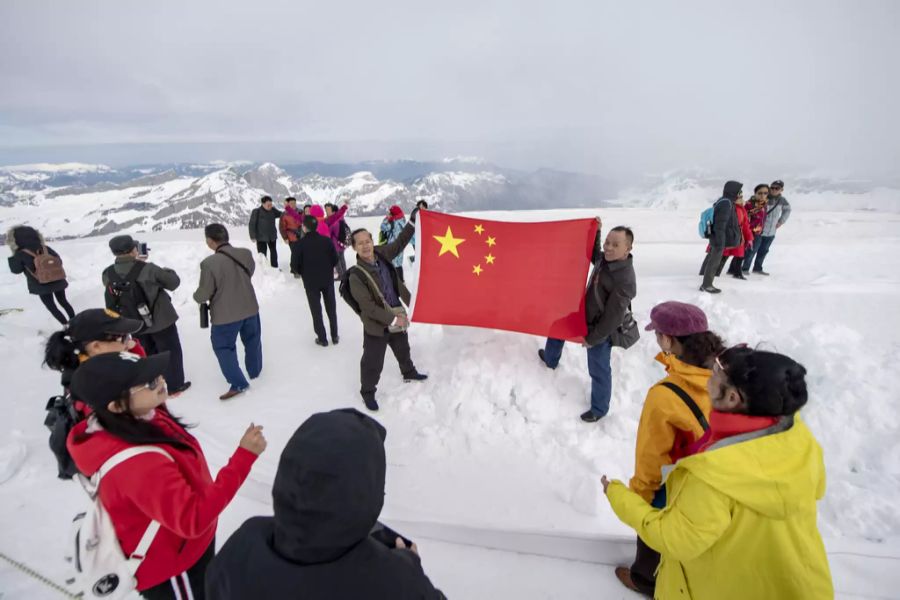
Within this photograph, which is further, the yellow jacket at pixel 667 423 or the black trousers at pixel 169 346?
the black trousers at pixel 169 346

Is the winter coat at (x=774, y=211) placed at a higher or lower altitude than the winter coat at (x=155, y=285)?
higher

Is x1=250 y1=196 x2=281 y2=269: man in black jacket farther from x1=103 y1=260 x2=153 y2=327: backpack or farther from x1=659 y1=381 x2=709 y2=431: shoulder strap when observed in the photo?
x1=659 y1=381 x2=709 y2=431: shoulder strap

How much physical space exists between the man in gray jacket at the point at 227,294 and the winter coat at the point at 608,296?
418 cm

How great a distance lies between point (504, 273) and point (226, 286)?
140 inches

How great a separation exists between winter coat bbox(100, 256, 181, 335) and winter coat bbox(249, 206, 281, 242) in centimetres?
546

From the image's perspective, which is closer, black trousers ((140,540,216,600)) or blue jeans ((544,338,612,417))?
black trousers ((140,540,216,600))

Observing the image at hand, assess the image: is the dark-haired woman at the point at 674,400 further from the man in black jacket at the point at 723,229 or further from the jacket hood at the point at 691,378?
the man in black jacket at the point at 723,229

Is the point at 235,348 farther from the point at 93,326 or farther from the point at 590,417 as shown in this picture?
the point at 590,417

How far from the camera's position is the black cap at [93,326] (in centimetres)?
267

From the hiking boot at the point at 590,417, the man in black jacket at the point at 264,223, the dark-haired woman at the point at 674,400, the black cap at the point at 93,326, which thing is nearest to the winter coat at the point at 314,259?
the black cap at the point at 93,326

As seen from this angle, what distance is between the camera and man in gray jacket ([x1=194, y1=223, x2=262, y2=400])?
4836 mm

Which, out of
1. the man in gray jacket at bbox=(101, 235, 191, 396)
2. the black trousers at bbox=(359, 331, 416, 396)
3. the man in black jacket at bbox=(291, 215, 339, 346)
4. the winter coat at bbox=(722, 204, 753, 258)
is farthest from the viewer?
the winter coat at bbox=(722, 204, 753, 258)

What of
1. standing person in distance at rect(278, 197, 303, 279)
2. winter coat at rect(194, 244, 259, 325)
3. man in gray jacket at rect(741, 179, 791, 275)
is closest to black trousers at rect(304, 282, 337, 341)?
winter coat at rect(194, 244, 259, 325)

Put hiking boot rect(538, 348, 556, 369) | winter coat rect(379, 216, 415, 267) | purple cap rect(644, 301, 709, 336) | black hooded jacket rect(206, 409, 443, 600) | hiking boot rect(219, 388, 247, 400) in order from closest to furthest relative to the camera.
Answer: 1. black hooded jacket rect(206, 409, 443, 600)
2. purple cap rect(644, 301, 709, 336)
3. hiking boot rect(538, 348, 556, 369)
4. hiking boot rect(219, 388, 247, 400)
5. winter coat rect(379, 216, 415, 267)
